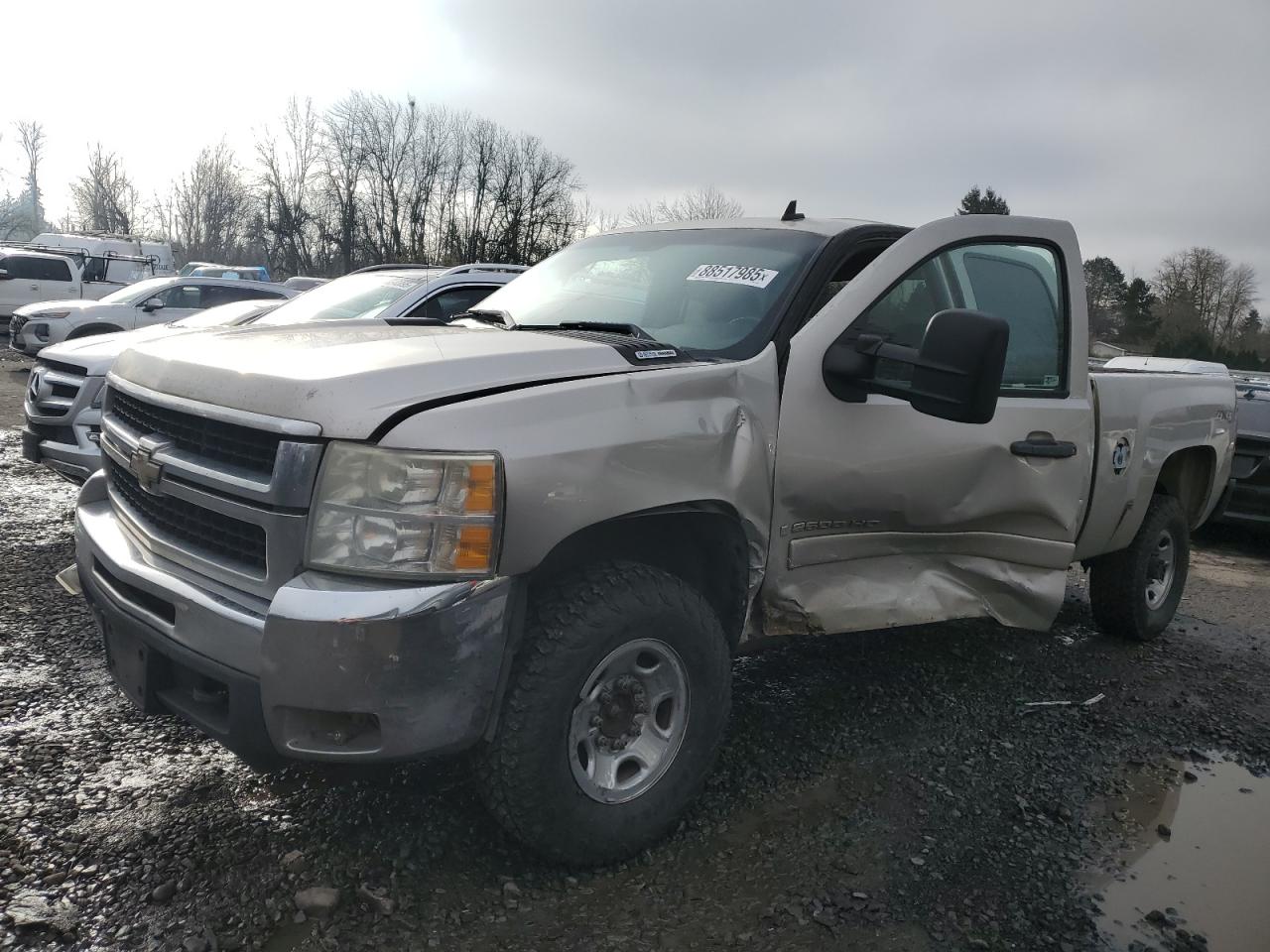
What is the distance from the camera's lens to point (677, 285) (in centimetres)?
351

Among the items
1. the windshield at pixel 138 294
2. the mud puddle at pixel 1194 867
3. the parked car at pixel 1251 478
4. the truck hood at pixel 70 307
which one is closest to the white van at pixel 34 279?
the truck hood at pixel 70 307

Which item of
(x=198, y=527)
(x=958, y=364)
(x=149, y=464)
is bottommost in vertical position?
(x=198, y=527)

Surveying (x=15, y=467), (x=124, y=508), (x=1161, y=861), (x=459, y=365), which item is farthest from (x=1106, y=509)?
(x=15, y=467)

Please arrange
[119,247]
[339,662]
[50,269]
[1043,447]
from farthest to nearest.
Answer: [119,247] → [50,269] → [1043,447] → [339,662]

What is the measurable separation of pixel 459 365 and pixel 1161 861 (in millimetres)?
2602

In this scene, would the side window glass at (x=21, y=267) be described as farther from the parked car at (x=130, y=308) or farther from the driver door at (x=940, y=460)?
the driver door at (x=940, y=460)

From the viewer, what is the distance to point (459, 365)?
248 centimetres

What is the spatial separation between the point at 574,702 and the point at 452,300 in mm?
4806

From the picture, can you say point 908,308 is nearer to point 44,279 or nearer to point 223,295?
point 223,295

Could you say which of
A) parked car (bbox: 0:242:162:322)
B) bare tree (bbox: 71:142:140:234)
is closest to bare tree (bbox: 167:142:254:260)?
bare tree (bbox: 71:142:140:234)

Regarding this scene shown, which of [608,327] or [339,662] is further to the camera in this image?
[608,327]

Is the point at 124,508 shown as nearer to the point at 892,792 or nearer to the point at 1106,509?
the point at 892,792

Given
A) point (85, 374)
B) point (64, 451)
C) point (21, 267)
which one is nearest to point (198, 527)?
point (64, 451)

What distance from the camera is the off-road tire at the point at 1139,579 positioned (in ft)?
16.3
